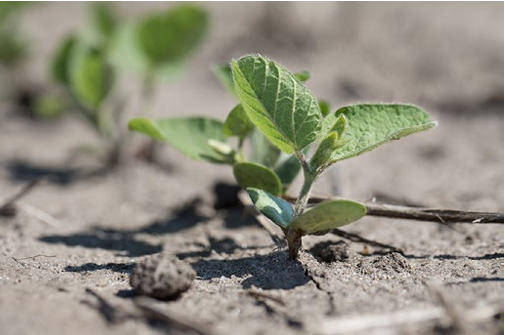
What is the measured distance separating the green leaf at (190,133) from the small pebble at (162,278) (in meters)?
0.59

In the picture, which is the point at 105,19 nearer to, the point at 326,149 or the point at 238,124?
the point at 238,124

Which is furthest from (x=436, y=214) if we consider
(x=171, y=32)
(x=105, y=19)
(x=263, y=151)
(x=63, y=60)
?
(x=105, y=19)

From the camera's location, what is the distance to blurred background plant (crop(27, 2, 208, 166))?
9.28 feet

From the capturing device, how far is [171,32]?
117 inches

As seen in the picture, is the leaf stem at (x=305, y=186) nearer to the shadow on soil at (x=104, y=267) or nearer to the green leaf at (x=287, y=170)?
the green leaf at (x=287, y=170)

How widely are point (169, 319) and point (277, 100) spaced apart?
600 millimetres

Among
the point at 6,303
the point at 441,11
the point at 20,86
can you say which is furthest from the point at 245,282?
the point at 441,11

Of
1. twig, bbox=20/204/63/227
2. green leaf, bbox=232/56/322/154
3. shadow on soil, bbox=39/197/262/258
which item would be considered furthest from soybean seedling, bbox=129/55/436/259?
twig, bbox=20/204/63/227

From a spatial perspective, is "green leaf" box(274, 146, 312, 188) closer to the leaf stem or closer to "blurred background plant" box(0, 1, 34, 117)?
the leaf stem

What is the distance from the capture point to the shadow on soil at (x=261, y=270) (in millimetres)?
1604

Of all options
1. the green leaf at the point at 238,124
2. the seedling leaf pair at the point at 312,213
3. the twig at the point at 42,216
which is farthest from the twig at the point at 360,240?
the twig at the point at 42,216

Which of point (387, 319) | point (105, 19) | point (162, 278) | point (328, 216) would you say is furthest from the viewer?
point (105, 19)

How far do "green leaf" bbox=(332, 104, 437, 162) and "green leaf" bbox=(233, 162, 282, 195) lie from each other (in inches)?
9.3

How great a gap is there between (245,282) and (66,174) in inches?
63.9
